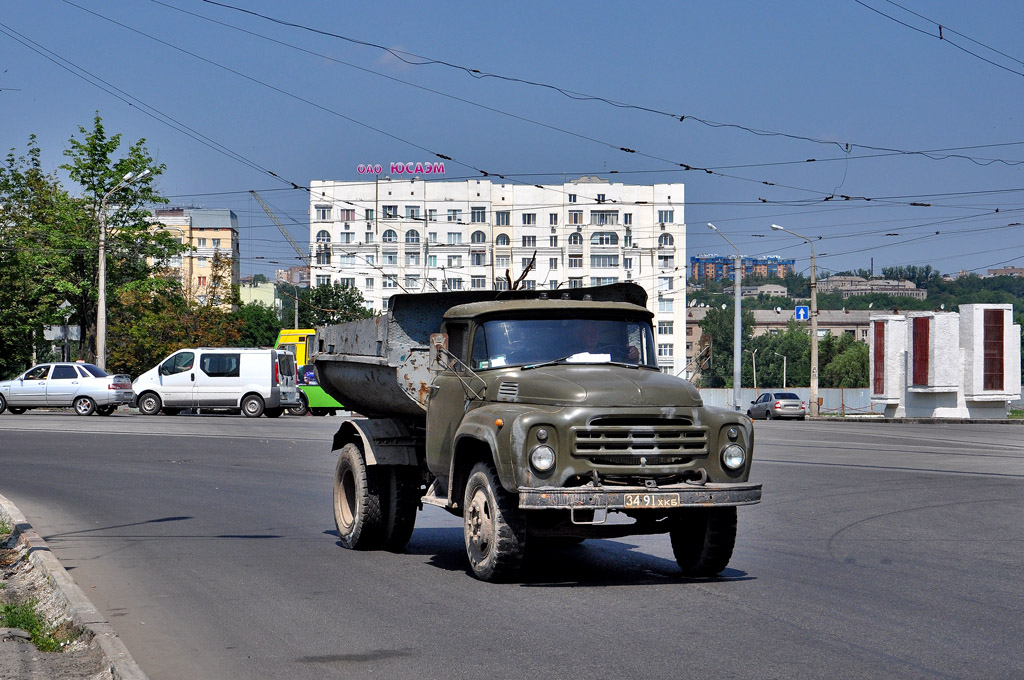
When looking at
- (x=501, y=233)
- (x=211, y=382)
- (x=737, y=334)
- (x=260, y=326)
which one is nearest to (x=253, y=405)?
(x=211, y=382)

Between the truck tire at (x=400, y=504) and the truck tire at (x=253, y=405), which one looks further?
the truck tire at (x=253, y=405)

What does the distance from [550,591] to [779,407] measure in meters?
47.8

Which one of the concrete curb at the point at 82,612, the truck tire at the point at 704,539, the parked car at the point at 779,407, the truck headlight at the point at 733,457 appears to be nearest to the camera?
the concrete curb at the point at 82,612

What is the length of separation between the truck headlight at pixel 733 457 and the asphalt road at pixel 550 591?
89 cm

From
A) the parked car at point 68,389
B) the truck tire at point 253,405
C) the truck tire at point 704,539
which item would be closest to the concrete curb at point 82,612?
the truck tire at point 704,539

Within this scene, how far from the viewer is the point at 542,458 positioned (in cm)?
816

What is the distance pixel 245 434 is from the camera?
28.6 meters

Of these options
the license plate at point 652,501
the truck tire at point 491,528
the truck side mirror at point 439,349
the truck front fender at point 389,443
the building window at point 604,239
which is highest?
the building window at point 604,239

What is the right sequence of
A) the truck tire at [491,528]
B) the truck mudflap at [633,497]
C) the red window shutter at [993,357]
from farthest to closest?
1. the red window shutter at [993,357]
2. the truck tire at [491,528]
3. the truck mudflap at [633,497]

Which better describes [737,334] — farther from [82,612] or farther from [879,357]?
[82,612]

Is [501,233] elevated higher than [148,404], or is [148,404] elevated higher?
[501,233]

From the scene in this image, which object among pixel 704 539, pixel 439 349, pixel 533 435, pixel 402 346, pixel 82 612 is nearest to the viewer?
pixel 82 612

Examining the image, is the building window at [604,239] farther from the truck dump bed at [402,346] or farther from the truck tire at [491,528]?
the truck tire at [491,528]

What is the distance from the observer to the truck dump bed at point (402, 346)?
10.1 m
